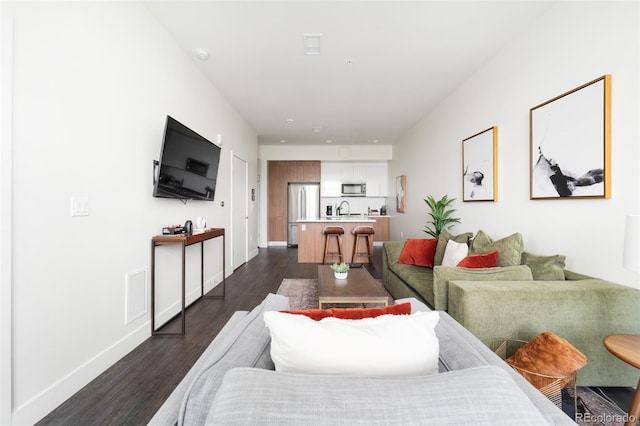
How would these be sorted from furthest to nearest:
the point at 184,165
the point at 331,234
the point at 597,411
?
1. the point at 331,234
2. the point at 184,165
3. the point at 597,411

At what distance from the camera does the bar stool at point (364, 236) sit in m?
5.43

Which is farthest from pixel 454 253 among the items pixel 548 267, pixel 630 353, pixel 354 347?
pixel 354 347

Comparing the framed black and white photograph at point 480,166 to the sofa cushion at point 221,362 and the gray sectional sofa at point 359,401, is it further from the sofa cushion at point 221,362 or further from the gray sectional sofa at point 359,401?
the sofa cushion at point 221,362

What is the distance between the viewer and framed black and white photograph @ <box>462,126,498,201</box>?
302 centimetres

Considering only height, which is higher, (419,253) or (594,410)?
(419,253)

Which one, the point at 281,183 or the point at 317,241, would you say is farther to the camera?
the point at 281,183

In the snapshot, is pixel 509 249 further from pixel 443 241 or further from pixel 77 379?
pixel 77 379

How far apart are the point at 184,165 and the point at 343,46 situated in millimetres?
2019

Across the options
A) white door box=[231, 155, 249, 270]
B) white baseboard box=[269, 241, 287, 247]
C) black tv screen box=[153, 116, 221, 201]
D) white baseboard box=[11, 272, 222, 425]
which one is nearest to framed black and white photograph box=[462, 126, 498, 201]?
black tv screen box=[153, 116, 221, 201]

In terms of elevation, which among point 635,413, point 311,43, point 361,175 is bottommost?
point 635,413

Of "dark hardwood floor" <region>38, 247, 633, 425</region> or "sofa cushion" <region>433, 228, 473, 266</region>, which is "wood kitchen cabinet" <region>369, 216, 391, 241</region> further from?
"dark hardwood floor" <region>38, 247, 633, 425</region>

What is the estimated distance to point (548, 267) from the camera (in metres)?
2.05

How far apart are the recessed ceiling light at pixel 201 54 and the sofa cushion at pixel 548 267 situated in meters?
3.67


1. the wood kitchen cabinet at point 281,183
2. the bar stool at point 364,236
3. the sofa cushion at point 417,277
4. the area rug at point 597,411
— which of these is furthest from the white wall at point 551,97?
the wood kitchen cabinet at point 281,183
